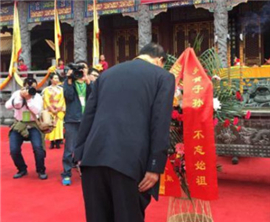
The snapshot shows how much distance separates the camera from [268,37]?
41.4ft

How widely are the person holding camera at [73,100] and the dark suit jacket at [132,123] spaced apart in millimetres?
2475

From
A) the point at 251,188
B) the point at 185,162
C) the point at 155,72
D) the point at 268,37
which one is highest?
the point at 268,37

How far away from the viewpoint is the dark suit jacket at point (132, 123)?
6.20ft

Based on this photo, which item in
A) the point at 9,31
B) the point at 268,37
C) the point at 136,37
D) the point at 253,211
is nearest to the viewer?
the point at 253,211

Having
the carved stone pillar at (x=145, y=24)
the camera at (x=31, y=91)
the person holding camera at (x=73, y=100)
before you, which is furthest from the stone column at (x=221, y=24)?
the camera at (x=31, y=91)

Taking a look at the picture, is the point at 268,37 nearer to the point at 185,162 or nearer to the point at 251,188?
the point at 251,188

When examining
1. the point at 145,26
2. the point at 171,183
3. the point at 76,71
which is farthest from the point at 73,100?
the point at 145,26

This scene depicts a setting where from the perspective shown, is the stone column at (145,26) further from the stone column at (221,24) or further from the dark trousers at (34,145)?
the dark trousers at (34,145)

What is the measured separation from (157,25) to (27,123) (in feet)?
33.3

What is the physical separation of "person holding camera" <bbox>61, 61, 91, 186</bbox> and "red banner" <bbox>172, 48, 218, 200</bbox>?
2048mm

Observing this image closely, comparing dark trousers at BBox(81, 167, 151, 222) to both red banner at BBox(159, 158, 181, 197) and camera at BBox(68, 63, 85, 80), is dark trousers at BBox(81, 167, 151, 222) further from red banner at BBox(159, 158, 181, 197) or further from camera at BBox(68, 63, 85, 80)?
camera at BBox(68, 63, 85, 80)

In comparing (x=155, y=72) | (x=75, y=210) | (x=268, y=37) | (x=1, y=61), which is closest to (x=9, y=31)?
(x=1, y=61)

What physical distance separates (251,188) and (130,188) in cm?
262

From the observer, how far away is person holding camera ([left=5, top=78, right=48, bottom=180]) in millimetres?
4746
